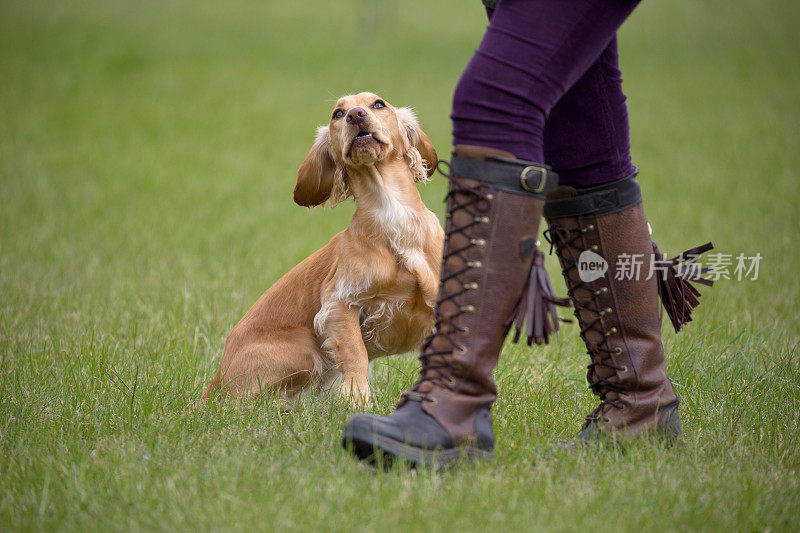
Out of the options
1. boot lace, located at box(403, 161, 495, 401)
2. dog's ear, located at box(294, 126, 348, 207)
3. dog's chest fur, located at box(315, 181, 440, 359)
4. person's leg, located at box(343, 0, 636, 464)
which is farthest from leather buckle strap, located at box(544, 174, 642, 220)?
dog's ear, located at box(294, 126, 348, 207)

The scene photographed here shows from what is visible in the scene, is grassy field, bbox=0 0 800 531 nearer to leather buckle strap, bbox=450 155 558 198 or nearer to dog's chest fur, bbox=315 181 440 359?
dog's chest fur, bbox=315 181 440 359

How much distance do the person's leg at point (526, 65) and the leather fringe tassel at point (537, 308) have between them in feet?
1.02

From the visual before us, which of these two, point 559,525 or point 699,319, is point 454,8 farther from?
point 559,525

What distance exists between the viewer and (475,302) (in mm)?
2076

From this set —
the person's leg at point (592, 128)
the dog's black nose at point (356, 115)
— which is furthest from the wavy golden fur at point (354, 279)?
the person's leg at point (592, 128)

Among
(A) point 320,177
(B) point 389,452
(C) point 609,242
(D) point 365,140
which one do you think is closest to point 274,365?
(A) point 320,177

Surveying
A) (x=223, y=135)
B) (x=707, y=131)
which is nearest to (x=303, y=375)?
(x=223, y=135)

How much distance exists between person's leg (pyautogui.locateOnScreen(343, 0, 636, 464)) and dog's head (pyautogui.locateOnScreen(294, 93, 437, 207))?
0.85 meters

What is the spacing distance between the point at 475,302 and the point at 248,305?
2.70m

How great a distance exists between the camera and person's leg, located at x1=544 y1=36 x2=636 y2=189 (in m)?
2.33

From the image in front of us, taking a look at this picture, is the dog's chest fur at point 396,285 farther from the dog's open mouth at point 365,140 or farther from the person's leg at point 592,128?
the person's leg at point 592,128

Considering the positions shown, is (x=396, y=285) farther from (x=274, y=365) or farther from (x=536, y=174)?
(x=536, y=174)

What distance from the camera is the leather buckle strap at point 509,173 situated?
6.74ft

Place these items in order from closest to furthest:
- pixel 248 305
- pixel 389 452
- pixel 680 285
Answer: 1. pixel 389 452
2. pixel 680 285
3. pixel 248 305
